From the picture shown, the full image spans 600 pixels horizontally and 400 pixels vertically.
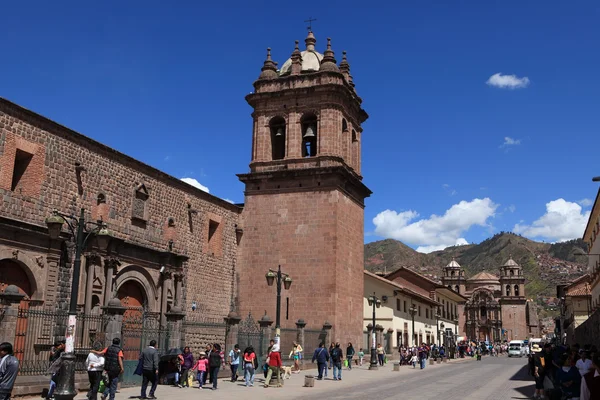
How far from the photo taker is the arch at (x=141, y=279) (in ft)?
69.2

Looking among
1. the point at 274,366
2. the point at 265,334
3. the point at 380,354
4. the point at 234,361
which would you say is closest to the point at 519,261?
the point at 380,354

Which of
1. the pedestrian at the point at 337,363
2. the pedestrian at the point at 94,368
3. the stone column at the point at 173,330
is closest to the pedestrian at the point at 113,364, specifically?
the pedestrian at the point at 94,368

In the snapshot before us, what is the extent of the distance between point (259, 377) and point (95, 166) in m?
8.90

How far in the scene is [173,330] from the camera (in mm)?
18297

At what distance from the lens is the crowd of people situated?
7.24m

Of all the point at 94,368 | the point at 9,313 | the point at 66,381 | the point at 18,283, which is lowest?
the point at 66,381

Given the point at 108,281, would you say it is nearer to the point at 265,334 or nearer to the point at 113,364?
the point at 265,334

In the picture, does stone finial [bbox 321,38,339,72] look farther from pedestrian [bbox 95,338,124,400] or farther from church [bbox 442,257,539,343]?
church [bbox 442,257,539,343]

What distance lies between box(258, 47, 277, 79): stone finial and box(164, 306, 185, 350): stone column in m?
14.9

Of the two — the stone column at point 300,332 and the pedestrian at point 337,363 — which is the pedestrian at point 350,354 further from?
the pedestrian at point 337,363

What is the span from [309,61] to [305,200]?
278 inches

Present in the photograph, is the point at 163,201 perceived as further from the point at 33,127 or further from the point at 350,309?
the point at 350,309

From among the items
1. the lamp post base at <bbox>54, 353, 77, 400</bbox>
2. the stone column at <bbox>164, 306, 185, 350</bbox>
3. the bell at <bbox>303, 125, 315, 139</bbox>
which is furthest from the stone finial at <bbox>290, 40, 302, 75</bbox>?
the lamp post base at <bbox>54, 353, 77, 400</bbox>

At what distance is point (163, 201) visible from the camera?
2412 centimetres
